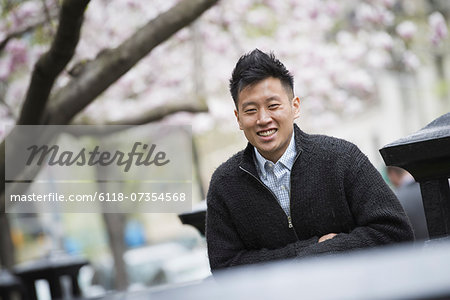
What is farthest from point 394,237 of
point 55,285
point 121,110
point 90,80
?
point 121,110

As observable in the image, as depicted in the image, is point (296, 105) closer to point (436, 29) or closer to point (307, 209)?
point (307, 209)

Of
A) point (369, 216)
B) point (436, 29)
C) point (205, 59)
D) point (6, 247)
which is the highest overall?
point (205, 59)

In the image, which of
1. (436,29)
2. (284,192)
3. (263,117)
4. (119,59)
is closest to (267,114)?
(263,117)

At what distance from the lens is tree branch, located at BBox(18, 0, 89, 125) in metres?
4.55

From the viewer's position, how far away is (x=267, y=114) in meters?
3.08

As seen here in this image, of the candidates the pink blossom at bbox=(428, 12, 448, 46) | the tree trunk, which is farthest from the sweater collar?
the pink blossom at bbox=(428, 12, 448, 46)

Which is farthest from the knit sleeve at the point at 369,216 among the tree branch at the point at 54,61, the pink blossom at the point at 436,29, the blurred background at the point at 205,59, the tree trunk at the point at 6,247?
the pink blossom at the point at 436,29

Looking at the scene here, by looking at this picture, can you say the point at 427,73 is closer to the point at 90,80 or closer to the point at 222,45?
the point at 222,45

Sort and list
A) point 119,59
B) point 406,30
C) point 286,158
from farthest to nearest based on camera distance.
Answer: point 406,30, point 119,59, point 286,158

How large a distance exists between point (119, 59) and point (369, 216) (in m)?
3.00

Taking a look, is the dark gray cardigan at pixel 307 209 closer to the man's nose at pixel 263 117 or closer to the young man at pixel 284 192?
the young man at pixel 284 192

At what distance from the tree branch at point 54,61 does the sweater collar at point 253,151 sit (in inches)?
70.1

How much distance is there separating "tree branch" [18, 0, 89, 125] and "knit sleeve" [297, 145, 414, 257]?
227 cm

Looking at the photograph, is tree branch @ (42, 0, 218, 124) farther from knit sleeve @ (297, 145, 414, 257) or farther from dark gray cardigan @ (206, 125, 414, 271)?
knit sleeve @ (297, 145, 414, 257)
